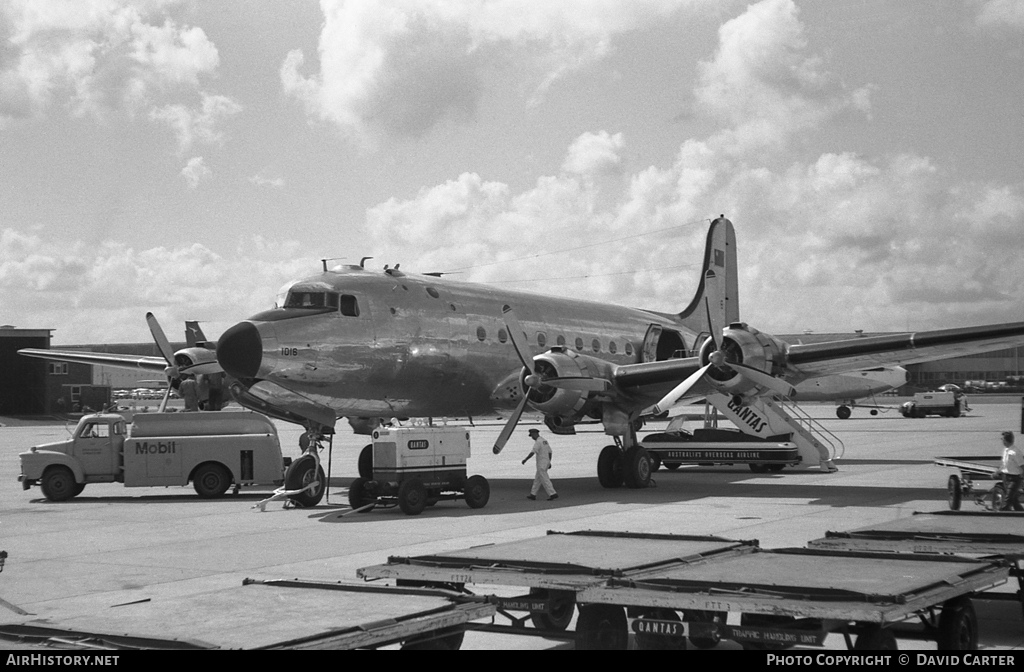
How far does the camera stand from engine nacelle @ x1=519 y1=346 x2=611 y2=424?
68.5 ft

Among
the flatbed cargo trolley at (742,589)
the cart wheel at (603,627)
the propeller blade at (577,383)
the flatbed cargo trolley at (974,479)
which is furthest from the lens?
the propeller blade at (577,383)

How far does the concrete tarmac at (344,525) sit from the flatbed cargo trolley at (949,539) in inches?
28.4

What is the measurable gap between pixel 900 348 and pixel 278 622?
650 inches

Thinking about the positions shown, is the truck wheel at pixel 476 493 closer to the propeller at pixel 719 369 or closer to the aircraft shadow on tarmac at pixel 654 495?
the aircraft shadow on tarmac at pixel 654 495

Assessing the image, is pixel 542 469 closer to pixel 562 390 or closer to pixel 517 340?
pixel 562 390

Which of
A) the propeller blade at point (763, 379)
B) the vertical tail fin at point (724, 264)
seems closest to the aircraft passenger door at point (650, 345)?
the vertical tail fin at point (724, 264)

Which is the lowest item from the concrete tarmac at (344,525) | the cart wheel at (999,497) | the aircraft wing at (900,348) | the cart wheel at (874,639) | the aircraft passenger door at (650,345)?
the concrete tarmac at (344,525)

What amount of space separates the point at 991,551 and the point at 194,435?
17572 mm

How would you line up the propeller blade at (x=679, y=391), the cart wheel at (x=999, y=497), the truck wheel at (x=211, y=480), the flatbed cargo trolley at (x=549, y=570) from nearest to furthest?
the flatbed cargo trolley at (x=549, y=570) < the cart wheel at (x=999, y=497) < the propeller blade at (x=679, y=391) < the truck wheel at (x=211, y=480)

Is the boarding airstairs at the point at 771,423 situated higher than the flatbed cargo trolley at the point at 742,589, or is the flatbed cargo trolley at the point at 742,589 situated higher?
the boarding airstairs at the point at 771,423

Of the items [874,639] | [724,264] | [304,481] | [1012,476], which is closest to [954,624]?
[874,639]

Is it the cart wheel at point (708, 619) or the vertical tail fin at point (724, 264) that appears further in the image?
the vertical tail fin at point (724, 264)

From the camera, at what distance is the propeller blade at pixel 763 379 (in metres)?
19.8
